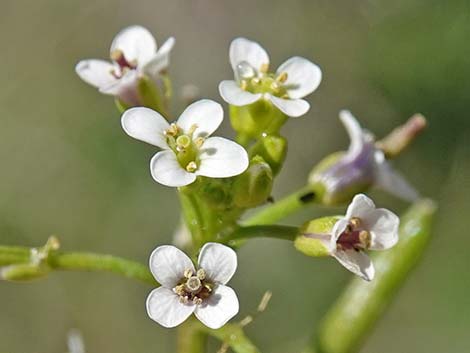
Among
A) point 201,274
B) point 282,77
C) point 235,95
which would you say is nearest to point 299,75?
point 282,77

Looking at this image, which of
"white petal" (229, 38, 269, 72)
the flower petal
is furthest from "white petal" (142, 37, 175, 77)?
the flower petal

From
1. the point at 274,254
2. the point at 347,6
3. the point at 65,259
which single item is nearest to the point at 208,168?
the point at 65,259

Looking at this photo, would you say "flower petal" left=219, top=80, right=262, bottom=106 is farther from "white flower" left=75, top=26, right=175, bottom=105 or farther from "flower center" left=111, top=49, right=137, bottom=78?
"flower center" left=111, top=49, right=137, bottom=78

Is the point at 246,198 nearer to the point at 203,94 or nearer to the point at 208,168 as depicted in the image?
the point at 208,168

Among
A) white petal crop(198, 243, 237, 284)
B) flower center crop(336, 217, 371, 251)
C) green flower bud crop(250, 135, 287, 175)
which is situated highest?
green flower bud crop(250, 135, 287, 175)

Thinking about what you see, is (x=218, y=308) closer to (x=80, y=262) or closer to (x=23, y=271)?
(x=80, y=262)

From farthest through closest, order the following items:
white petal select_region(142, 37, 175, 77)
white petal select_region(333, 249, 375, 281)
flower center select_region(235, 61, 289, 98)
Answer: white petal select_region(142, 37, 175, 77), flower center select_region(235, 61, 289, 98), white petal select_region(333, 249, 375, 281)

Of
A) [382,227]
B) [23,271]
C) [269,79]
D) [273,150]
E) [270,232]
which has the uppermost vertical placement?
[269,79]
